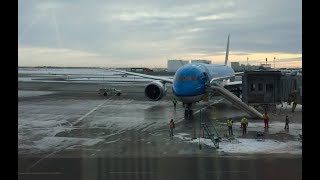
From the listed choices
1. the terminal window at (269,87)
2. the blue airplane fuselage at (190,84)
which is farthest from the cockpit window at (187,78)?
the terminal window at (269,87)

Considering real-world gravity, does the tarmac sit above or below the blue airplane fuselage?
below

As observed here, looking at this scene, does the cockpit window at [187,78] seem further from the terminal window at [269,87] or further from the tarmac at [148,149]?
the terminal window at [269,87]

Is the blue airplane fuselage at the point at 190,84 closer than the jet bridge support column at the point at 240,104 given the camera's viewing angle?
No

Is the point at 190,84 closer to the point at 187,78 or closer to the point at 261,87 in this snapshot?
the point at 187,78

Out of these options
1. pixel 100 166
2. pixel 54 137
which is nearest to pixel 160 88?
pixel 54 137

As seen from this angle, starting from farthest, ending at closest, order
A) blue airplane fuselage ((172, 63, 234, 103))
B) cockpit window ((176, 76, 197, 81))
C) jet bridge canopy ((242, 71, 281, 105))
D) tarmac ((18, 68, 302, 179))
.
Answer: cockpit window ((176, 76, 197, 81))
blue airplane fuselage ((172, 63, 234, 103))
jet bridge canopy ((242, 71, 281, 105))
tarmac ((18, 68, 302, 179))

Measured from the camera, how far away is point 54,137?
19.1 meters

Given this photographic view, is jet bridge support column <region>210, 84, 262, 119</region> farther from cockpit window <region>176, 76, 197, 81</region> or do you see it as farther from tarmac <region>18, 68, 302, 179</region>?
cockpit window <region>176, 76, 197, 81</region>

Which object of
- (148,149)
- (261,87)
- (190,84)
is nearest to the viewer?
(261,87)

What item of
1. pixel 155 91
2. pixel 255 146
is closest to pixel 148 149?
pixel 255 146

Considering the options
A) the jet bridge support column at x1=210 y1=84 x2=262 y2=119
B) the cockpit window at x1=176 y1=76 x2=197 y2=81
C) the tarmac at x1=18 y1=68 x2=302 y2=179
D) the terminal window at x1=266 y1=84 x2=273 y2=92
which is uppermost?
the cockpit window at x1=176 y1=76 x2=197 y2=81

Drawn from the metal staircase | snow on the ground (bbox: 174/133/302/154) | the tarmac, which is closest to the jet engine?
the tarmac
